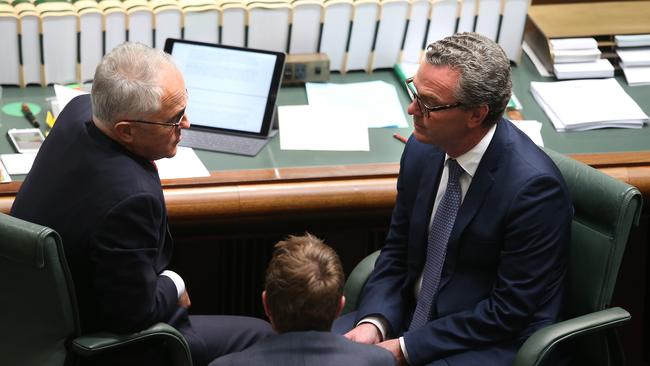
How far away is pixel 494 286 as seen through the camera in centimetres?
237

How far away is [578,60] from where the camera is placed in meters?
3.47

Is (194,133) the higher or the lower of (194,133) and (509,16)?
the lower

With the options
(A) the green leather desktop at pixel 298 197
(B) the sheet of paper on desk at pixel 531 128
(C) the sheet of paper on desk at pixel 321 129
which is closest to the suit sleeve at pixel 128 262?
(A) the green leather desktop at pixel 298 197

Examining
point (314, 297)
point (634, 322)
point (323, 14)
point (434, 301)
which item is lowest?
point (634, 322)

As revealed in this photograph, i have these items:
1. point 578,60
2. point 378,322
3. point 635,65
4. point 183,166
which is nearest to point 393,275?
point 378,322

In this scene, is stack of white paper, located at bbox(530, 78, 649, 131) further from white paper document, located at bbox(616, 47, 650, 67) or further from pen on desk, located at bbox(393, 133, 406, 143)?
pen on desk, located at bbox(393, 133, 406, 143)

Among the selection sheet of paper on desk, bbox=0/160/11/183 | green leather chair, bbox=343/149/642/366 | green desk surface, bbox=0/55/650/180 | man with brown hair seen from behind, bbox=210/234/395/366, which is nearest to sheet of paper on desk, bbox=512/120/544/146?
green desk surface, bbox=0/55/650/180

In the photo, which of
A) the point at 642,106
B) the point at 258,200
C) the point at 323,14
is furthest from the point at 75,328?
the point at 642,106

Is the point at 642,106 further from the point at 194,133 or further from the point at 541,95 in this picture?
the point at 194,133

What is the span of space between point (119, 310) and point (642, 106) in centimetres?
190

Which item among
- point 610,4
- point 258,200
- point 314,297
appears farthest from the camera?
point 610,4

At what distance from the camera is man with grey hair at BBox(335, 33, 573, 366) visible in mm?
2271

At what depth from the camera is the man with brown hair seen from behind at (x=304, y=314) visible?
6.36ft

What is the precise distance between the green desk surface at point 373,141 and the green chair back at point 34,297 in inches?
28.8
